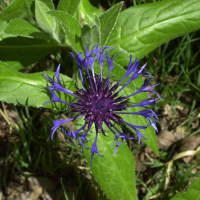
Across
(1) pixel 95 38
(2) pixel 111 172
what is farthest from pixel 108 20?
(2) pixel 111 172

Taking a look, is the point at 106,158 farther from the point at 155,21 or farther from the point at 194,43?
the point at 194,43

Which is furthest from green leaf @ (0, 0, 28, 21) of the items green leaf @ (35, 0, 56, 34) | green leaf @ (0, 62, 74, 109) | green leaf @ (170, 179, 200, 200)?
green leaf @ (170, 179, 200, 200)

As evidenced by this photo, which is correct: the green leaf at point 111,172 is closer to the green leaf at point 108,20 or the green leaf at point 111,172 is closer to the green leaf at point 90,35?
the green leaf at point 90,35

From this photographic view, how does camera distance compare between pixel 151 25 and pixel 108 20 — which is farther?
pixel 151 25

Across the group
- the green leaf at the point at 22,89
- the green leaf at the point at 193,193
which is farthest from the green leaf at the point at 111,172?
the green leaf at the point at 193,193

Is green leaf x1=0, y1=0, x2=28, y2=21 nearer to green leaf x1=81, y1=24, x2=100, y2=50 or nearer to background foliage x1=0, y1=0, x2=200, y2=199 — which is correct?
background foliage x1=0, y1=0, x2=200, y2=199

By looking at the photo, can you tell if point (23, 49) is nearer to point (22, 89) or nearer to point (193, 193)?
point (22, 89)
